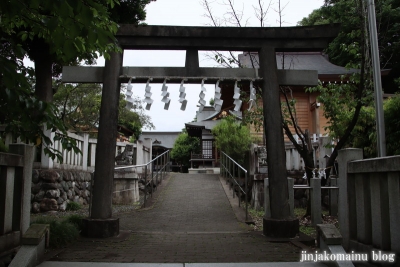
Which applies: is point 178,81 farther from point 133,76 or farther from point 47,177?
point 47,177

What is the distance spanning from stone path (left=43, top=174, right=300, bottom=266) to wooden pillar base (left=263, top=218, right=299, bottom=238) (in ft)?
0.72

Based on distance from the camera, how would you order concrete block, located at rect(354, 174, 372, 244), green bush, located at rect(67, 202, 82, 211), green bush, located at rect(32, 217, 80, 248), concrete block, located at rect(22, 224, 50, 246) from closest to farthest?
concrete block, located at rect(22, 224, 50, 246) → concrete block, located at rect(354, 174, 372, 244) → green bush, located at rect(32, 217, 80, 248) → green bush, located at rect(67, 202, 82, 211)

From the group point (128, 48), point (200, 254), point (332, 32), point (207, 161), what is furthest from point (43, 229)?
point (207, 161)

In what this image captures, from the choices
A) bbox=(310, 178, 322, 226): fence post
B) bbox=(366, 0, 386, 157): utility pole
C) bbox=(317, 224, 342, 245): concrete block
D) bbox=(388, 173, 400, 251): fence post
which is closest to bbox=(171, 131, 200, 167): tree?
bbox=(310, 178, 322, 226): fence post

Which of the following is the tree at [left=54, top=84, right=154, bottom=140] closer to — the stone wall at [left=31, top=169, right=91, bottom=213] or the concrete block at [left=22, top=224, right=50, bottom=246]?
the stone wall at [left=31, top=169, right=91, bottom=213]

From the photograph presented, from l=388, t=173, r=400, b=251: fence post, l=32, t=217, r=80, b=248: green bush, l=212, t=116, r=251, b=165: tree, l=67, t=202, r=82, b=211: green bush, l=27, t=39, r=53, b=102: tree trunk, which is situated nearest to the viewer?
l=388, t=173, r=400, b=251: fence post

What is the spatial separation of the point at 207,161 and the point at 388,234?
26.0 meters

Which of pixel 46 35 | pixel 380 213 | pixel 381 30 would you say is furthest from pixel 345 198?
pixel 381 30

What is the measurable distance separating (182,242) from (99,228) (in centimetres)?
159

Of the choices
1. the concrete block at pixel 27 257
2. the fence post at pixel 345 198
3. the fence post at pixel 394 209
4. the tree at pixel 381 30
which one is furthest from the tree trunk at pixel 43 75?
the fence post at pixel 394 209

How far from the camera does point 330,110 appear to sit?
28.7 ft

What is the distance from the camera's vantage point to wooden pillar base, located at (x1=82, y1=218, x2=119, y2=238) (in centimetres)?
644

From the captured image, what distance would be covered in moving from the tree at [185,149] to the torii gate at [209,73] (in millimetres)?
28540

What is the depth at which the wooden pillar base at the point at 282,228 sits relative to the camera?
651 cm
